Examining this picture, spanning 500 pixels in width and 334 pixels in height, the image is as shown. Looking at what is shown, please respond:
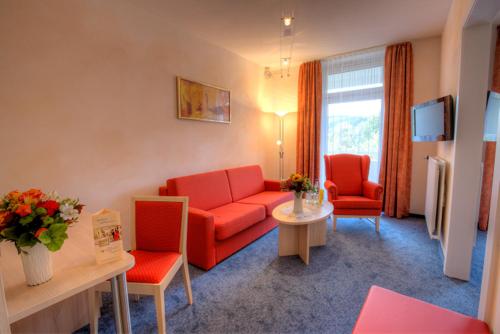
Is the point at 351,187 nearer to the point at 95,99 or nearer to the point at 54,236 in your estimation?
the point at 95,99

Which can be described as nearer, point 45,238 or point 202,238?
point 45,238

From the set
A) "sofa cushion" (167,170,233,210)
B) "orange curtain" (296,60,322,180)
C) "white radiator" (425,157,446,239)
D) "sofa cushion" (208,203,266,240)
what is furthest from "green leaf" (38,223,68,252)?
"orange curtain" (296,60,322,180)

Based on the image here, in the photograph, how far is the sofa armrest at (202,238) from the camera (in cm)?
226

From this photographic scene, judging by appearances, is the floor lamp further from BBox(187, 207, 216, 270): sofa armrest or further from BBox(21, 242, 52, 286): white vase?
BBox(21, 242, 52, 286): white vase

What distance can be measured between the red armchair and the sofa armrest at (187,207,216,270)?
5.82ft

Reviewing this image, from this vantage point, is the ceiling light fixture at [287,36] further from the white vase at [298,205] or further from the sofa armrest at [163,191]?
the sofa armrest at [163,191]

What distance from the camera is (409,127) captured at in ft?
Answer: 11.9

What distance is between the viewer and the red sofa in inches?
91.4

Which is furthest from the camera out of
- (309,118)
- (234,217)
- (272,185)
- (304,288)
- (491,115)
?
(309,118)

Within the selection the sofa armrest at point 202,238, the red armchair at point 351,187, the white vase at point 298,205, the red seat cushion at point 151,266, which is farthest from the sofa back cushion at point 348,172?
the red seat cushion at point 151,266

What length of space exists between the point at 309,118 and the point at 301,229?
2.51m

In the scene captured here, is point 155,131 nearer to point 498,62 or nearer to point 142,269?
point 142,269

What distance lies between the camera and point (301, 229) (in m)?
2.54

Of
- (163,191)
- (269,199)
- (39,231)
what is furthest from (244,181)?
(39,231)
